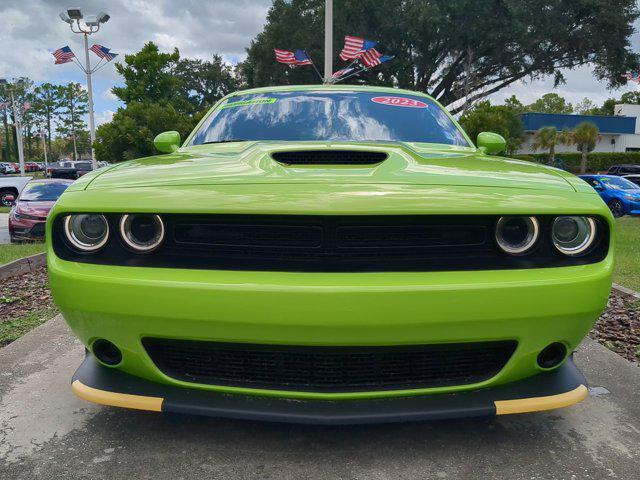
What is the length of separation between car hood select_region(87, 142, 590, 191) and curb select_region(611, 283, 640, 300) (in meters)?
3.15

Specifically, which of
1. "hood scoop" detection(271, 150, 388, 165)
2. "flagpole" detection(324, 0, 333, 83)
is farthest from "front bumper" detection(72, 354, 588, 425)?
"flagpole" detection(324, 0, 333, 83)

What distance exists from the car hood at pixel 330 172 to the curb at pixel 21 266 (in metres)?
4.37

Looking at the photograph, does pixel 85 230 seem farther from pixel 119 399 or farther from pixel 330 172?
pixel 330 172

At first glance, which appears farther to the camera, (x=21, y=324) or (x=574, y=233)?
(x=21, y=324)

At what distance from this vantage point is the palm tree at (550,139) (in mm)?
37688

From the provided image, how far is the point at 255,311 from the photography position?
175 cm

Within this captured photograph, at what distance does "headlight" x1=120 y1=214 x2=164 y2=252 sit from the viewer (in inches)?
76.4

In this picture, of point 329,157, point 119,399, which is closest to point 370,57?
point 329,157

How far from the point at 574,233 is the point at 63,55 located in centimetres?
2406

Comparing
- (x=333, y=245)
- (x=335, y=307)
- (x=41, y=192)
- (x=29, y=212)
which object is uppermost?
(x=333, y=245)

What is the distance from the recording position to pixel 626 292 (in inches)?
195

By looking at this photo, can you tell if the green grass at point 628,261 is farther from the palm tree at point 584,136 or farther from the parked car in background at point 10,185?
the palm tree at point 584,136

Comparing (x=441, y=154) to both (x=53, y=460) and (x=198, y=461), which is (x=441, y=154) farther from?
(x=53, y=460)

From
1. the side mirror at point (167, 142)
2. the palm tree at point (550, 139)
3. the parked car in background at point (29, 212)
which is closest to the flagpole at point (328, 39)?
the parked car in background at point (29, 212)
